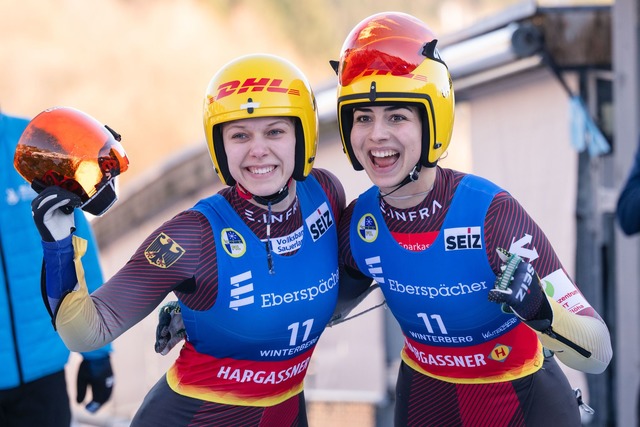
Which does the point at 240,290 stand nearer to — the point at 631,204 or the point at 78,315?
the point at 78,315

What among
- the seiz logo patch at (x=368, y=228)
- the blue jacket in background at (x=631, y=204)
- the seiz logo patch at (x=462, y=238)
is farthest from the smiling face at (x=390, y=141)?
the blue jacket in background at (x=631, y=204)

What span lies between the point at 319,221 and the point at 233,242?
1.55 feet

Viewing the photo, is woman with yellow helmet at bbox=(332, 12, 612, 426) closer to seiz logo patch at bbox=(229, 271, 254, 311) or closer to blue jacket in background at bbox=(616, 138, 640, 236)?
seiz logo patch at bbox=(229, 271, 254, 311)

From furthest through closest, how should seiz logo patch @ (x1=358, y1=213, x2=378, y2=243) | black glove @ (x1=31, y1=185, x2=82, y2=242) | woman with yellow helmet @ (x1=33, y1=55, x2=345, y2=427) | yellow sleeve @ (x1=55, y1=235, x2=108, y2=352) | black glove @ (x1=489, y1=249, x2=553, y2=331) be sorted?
1. seiz logo patch @ (x1=358, y1=213, x2=378, y2=243)
2. woman with yellow helmet @ (x1=33, y1=55, x2=345, y2=427)
3. yellow sleeve @ (x1=55, y1=235, x2=108, y2=352)
4. black glove @ (x1=31, y1=185, x2=82, y2=242)
5. black glove @ (x1=489, y1=249, x2=553, y2=331)

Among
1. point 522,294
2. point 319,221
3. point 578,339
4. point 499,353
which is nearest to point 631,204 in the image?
point 499,353

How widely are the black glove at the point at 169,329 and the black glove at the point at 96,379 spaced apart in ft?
3.55

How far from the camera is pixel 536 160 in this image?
280 inches

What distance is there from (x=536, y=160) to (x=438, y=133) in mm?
3327

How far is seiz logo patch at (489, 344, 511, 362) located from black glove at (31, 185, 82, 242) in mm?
1901

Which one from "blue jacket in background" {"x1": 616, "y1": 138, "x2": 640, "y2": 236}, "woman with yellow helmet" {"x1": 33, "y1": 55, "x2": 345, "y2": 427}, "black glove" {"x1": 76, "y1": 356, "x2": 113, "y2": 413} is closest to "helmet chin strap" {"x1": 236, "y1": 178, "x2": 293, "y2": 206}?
"woman with yellow helmet" {"x1": 33, "y1": 55, "x2": 345, "y2": 427}

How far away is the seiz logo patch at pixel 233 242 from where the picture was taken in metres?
3.93

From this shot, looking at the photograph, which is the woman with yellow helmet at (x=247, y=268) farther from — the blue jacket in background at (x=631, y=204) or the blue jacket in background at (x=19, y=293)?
the blue jacket in background at (x=631, y=204)

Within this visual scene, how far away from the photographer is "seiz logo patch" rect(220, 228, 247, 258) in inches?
155

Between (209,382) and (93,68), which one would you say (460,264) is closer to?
(209,382)
